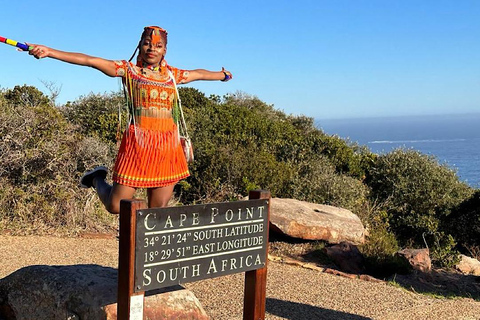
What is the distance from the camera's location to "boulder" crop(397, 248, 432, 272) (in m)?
8.11

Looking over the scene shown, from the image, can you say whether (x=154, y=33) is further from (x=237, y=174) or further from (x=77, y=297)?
(x=237, y=174)

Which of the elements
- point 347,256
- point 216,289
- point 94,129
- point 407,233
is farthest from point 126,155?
point 407,233

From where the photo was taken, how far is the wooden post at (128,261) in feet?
10.5

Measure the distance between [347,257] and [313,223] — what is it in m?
0.90

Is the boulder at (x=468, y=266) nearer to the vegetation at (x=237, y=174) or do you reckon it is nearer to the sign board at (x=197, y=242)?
the vegetation at (x=237, y=174)

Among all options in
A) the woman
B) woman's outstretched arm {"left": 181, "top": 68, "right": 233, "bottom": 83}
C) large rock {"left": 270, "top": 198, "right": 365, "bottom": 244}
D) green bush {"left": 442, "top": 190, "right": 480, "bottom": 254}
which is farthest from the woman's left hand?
green bush {"left": 442, "top": 190, "right": 480, "bottom": 254}

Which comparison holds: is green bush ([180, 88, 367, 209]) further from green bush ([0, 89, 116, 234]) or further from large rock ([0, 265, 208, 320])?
large rock ([0, 265, 208, 320])

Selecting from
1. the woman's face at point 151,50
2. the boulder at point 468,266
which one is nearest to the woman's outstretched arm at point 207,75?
the woman's face at point 151,50

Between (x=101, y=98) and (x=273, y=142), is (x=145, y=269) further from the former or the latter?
(x=101, y=98)

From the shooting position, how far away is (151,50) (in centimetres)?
421

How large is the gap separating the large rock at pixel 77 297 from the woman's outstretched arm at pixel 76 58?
1579 mm

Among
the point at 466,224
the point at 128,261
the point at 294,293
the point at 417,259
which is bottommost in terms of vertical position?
the point at 466,224

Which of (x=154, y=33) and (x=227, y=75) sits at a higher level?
(x=154, y=33)

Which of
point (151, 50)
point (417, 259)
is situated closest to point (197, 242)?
point (151, 50)
